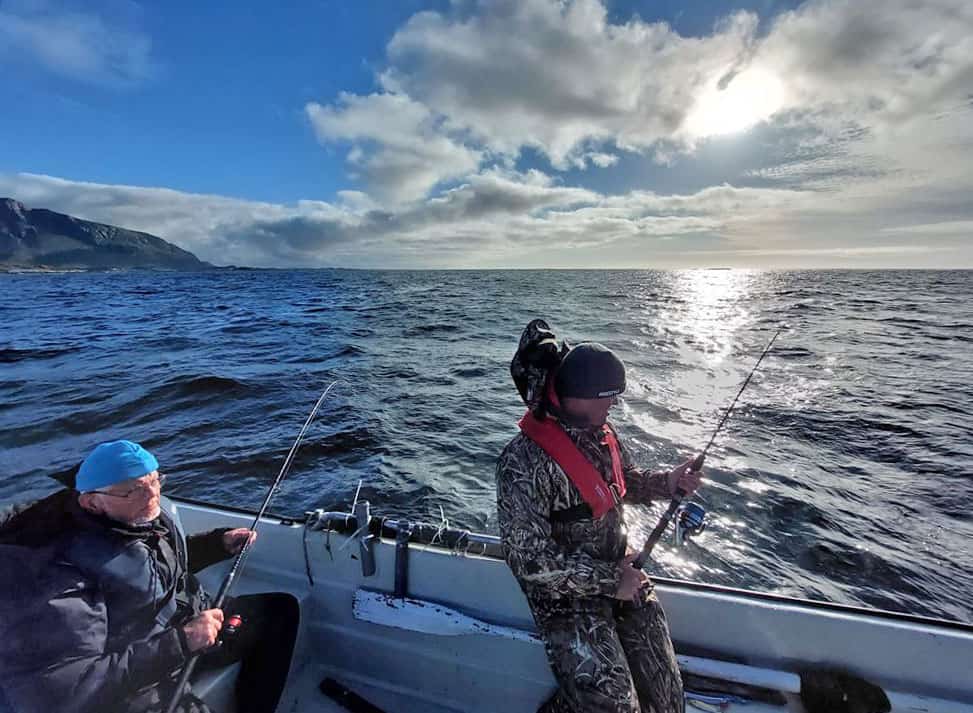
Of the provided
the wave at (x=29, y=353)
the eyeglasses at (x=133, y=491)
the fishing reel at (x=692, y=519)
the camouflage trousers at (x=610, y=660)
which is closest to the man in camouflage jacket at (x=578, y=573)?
the camouflage trousers at (x=610, y=660)

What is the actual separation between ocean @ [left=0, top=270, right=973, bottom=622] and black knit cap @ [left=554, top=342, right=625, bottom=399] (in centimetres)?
212

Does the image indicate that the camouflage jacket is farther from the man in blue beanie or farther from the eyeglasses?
the eyeglasses

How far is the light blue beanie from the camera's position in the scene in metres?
2.21

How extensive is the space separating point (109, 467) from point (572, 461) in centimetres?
218

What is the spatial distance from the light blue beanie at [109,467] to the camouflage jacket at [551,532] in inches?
67.1

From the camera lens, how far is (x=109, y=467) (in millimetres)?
2230

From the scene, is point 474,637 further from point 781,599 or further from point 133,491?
point 133,491

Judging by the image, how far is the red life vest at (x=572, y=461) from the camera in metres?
2.56

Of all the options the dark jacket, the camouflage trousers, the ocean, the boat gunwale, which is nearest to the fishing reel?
the boat gunwale

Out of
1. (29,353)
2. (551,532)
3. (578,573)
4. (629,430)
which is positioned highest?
(551,532)

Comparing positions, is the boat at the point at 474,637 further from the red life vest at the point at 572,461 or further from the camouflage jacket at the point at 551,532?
the red life vest at the point at 572,461

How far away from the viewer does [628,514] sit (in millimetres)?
6621

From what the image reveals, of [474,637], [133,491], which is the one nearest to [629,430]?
[474,637]

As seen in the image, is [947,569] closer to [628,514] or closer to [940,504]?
[940,504]
